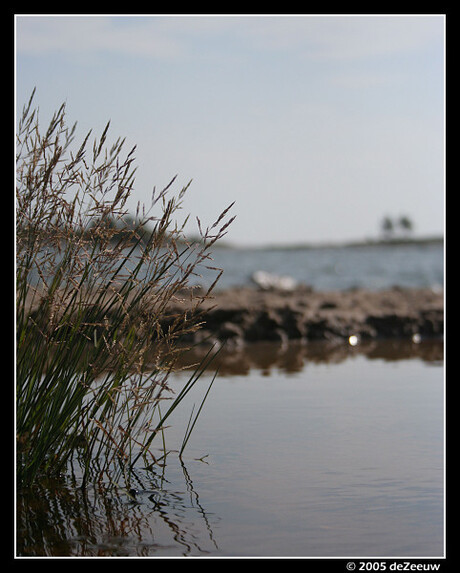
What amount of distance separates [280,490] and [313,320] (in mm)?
5124

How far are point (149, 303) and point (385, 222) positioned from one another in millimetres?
65650

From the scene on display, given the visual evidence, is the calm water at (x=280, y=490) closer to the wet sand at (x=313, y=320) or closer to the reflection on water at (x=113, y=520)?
the reflection on water at (x=113, y=520)

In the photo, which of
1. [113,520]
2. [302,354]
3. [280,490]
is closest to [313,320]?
[302,354]

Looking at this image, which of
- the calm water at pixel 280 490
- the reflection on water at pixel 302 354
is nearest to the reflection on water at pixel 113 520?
the calm water at pixel 280 490

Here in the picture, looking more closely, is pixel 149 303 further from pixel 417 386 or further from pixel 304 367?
pixel 304 367

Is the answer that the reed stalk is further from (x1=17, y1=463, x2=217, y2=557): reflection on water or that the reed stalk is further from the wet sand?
the wet sand

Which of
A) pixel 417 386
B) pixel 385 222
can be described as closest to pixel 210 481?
pixel 417 386

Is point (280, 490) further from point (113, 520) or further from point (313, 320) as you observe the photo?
point (313, 320)

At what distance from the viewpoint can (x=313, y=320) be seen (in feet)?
28.4

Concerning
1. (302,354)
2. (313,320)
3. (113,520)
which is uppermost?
(313,320)

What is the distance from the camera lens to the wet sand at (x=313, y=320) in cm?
838

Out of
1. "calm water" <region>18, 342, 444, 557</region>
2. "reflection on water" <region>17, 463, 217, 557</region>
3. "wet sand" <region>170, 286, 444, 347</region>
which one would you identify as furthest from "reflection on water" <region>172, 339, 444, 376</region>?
"reflection on water" <region>17, 463, 217, 557</region>

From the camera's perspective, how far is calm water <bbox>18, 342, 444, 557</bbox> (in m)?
3.01

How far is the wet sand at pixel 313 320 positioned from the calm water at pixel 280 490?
8.67 ft
